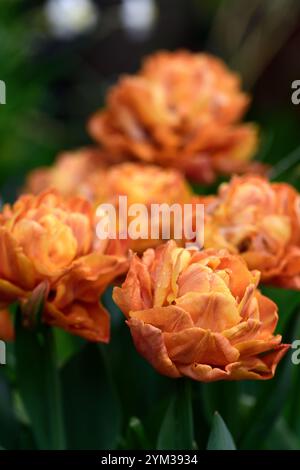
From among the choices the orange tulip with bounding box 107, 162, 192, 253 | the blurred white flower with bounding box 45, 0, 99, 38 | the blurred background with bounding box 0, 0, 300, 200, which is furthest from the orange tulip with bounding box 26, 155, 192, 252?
the blurred white flower with bounding box 45, 0, 99, 38

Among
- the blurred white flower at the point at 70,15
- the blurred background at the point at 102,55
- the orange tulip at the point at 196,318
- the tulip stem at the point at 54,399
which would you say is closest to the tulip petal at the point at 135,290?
the orange tulip at the point at 196,318

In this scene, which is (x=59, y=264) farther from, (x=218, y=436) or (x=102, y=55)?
(x=102, y=55)

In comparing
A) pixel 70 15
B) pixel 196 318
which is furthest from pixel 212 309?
pixel 70 15

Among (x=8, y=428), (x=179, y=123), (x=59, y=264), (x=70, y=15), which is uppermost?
(x=70, y=15)

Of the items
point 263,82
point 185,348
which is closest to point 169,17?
point 263,82

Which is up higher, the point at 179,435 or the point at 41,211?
the point at 41,211

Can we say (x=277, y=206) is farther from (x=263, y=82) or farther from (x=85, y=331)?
(x=263, y=82)

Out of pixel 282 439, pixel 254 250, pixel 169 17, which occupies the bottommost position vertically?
pixel 282 439
